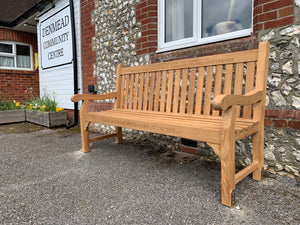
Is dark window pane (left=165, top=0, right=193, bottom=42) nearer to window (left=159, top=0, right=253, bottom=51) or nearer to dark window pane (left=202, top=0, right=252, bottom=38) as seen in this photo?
window (left=159, top=0, right=253, bottom=51)

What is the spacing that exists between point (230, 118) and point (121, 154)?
1.71 meters

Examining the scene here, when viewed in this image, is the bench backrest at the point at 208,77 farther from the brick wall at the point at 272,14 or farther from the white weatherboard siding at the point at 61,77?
the white weatherboard siding at the point at 61,77

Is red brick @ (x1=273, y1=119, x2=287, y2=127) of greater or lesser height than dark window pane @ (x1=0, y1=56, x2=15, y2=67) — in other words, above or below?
below

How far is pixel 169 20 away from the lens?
321 cm

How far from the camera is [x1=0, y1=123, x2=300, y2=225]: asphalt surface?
56.5 inches

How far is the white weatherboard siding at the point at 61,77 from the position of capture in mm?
4707

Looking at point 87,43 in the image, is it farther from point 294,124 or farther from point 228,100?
point 294,124

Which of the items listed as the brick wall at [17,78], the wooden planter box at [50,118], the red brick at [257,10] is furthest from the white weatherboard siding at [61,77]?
the red brick at [257,10]

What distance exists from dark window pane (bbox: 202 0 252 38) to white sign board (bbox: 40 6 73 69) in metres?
3.29

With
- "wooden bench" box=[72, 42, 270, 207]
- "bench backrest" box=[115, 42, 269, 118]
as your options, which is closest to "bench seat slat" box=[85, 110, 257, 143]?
"wooden bench" box=[72, 42, 270, 207]

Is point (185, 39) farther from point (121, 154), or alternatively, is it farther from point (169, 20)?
point (121, 154)

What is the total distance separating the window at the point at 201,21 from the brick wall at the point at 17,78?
22.8 ft

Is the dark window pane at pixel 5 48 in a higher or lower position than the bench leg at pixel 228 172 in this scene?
A: higher

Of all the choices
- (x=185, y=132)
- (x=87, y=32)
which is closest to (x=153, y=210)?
(x=185, y=132)
